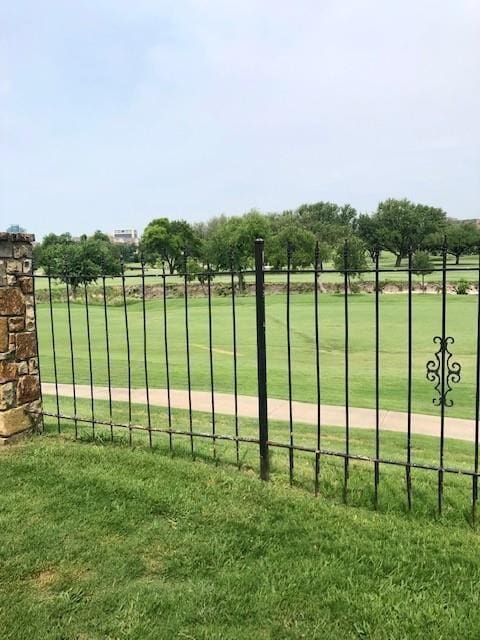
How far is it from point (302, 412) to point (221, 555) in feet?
15.6

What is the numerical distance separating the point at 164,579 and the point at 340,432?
13.2 feet

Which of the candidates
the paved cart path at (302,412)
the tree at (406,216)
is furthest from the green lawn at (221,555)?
the tree at (406,216)

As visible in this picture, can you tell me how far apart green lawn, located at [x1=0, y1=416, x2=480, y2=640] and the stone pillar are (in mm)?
628

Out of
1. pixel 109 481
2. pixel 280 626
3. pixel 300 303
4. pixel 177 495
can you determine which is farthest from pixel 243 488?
pixel 300 303

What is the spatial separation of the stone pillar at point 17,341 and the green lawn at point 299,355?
4.51 m

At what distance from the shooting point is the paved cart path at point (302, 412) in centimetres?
704

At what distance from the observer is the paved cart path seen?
277 inches

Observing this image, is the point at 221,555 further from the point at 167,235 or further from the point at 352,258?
the point at 167,235

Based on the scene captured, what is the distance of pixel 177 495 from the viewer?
391 cm

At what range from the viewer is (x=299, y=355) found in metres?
13.8

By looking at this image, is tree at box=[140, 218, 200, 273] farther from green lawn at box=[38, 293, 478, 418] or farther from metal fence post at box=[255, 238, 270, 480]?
metal fence post at box=[255, 238, 270, 480]

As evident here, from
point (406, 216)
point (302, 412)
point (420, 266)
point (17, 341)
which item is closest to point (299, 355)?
point (302, 412)

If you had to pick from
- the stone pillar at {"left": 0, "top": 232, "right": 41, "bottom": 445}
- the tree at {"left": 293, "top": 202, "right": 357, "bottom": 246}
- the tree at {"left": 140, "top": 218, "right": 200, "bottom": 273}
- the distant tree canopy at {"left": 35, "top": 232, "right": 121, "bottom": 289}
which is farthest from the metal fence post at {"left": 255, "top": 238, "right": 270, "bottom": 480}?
the tree at {"left": 293, "top": 202, "right": 357, "bottom": 246}

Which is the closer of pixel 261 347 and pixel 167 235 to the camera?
pixel 261 347
